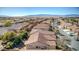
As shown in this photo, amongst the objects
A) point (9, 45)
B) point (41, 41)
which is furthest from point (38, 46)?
point (9, 45)

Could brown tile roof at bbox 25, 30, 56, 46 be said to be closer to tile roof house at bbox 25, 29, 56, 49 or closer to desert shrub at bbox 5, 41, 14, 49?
tile roof house at bbox 25, 29, 56, 49

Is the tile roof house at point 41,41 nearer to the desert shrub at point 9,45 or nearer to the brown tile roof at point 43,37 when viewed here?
the brown tile roof at point 43,37

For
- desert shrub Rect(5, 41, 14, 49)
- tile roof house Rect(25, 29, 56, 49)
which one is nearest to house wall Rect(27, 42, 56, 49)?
tile roof house Rect(25, 29, 56, 49)

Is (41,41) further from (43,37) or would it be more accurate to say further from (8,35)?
(8,35)

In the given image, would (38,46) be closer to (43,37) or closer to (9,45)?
(43,37)

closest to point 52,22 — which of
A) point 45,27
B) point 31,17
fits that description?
point 45,27

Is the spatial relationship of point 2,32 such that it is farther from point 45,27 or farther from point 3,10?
point 45,27

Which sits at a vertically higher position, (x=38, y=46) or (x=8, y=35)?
(x=8, y=35)

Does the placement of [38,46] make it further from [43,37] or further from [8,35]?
[8,35]

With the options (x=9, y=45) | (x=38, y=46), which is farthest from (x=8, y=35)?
(x=38, y=46)
